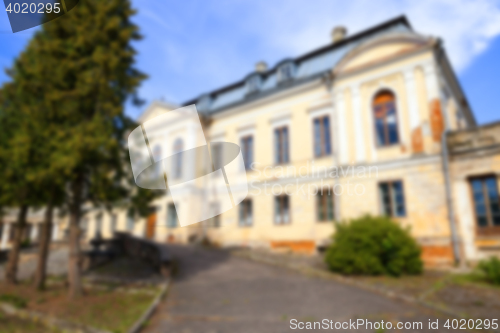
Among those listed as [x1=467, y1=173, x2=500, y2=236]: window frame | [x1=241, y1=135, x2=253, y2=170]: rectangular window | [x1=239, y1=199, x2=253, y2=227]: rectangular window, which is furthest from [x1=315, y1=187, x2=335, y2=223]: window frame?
[x1=467, y1=173, x2=500, y2=236]: window frame

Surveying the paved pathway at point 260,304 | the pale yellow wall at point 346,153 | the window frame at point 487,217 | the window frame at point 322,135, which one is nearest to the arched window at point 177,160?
the paved pathway at point 260,304

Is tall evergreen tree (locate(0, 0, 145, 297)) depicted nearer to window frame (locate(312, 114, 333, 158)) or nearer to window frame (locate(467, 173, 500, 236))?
window frame (locate(312, 114, 333, 158))

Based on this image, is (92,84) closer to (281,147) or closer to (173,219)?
(173,219)

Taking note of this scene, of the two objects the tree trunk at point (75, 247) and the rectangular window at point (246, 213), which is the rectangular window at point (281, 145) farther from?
the tree trunk at point (75, 247)

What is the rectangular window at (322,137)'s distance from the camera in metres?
17.0

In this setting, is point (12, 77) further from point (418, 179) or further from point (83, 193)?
point (418, 179)

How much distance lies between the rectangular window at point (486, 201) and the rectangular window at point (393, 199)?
2619mm

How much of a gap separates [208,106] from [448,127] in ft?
49.8

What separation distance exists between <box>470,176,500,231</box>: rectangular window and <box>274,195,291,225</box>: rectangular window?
8.48m

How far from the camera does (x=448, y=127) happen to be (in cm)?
1474

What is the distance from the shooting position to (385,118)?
1536 centimetres

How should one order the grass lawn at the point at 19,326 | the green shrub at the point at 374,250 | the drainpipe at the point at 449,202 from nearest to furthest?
the grass lawn at the point at 19,326
the green shrub at the point at 374,250
the drainpipe at the point at 449,202

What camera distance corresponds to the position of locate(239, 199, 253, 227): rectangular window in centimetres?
1910

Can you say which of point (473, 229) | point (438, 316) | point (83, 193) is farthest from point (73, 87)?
point (473, 229)
